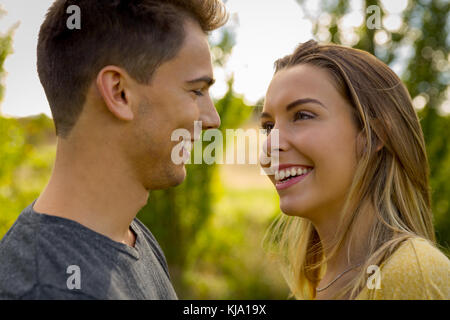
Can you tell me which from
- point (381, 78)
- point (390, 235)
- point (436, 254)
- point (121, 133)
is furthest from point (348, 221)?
point (121, 133)

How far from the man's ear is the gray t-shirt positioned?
54 centimetres

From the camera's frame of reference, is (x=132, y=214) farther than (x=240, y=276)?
No

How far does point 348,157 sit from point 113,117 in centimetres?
130

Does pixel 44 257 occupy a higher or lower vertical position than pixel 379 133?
lower

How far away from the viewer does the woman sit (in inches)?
94.6

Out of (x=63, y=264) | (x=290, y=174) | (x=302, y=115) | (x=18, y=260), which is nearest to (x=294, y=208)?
(x=290, y=174)

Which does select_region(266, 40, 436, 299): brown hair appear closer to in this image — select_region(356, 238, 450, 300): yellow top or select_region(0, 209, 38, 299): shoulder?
select_region(356, 238, 450, 300): yellow top

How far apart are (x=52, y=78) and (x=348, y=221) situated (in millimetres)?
1765

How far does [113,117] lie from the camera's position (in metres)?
2.04

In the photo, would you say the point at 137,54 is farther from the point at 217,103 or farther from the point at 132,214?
the point at 217,103

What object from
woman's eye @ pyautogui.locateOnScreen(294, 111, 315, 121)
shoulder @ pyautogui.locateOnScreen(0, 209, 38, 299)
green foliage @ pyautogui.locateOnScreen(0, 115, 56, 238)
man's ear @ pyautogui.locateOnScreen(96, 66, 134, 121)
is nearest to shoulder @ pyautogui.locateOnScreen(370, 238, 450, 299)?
woman's eye @ pyautogui.locateOnScreen(294, 111, 315, 121)

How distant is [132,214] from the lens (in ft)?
7.07

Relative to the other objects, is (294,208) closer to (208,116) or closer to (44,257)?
(208,116)

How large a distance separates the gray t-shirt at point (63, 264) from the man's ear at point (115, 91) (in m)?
0.54
